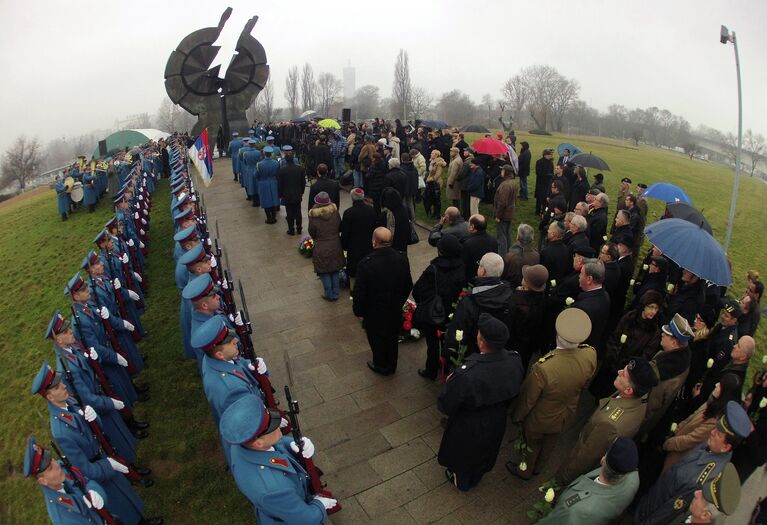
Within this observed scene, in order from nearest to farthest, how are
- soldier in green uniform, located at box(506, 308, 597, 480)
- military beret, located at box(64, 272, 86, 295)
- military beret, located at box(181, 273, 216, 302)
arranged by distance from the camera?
soldier in green uniform, located at box(506, 308, 597, 480)
military beret, located at box(181, 273, 216, 302)
military beret, located at box(64, 272, 86, 295)

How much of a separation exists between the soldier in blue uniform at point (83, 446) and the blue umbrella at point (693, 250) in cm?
600

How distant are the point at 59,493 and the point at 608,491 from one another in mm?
4026

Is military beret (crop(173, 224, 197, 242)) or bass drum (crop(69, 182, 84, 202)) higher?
bass drum (crop(69, 182, 84, 202))

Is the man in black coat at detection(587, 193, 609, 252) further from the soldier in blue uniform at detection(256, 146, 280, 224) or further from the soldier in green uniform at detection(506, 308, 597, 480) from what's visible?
the soldier in blue uniform at detection(256, 146, 280, 224)

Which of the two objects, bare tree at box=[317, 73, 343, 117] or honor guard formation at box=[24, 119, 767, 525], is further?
bare tree at box=[317, 73, 343, 117]

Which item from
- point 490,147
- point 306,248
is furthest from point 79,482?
point 490,147

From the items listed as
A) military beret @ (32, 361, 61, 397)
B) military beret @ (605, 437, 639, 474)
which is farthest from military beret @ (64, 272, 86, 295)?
military beret @ (605, 437, 639, 474)

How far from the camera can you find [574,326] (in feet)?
13.2

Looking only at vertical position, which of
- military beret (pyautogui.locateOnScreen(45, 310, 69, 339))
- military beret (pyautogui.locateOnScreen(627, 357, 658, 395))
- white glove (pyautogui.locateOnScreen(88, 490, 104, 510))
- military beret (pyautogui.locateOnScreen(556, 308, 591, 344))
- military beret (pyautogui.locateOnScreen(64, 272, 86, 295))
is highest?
military beret (pyautogui.locateOnScreen(64, 272, 86, 295))

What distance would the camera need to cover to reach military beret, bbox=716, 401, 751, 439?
303 cm

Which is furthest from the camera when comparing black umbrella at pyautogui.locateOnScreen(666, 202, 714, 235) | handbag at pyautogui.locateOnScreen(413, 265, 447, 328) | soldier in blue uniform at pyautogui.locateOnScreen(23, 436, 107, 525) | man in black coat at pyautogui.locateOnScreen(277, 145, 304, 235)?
man in black coat at pyautogui.locateOnScreen(277, 145, 304, 235)

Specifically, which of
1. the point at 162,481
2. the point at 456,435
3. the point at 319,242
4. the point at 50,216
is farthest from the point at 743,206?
the point at 50,216

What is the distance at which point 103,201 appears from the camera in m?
18.3

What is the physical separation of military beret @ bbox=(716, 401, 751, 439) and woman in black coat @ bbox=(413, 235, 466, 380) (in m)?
2.83
